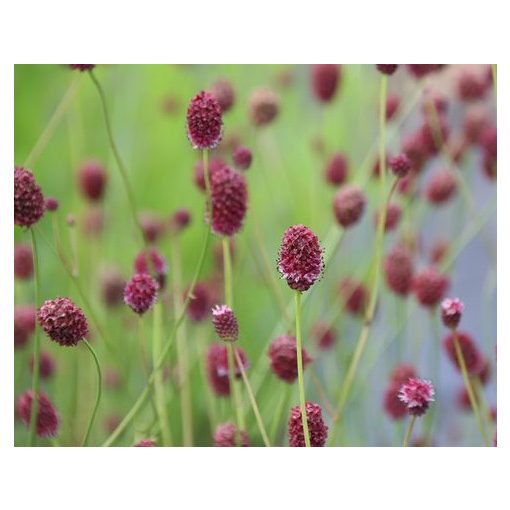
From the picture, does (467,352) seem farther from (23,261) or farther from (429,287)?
(23,261)

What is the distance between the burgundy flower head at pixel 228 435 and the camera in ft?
3.80

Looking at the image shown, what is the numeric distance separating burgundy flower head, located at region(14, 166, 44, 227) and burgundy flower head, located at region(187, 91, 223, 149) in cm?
20

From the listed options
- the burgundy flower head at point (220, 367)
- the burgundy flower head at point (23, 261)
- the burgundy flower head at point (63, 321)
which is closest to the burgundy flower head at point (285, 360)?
the burgundy flower head at point (220, 367)

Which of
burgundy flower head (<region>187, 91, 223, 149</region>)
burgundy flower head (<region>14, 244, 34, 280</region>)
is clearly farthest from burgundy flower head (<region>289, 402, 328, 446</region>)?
burgundy flower head (<region>14, 244, 34, 280</region>)

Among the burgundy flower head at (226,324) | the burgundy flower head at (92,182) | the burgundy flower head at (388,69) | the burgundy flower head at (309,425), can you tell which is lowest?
the burgundy flower head at (309,425)

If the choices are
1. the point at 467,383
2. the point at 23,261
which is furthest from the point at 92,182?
the point at 467,383

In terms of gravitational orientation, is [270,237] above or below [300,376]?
above

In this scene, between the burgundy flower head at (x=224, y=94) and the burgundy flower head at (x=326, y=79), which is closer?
the burgundy flower head at (x=224, y=94)

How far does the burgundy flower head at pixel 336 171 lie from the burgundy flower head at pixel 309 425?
42 cm

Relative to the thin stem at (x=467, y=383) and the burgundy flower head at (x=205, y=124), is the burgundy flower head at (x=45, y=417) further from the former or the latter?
the thin stem at (x=467, y=383)

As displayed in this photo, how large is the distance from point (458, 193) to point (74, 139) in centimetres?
→ 64

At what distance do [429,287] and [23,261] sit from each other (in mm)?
559

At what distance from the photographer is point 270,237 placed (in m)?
1.43
